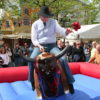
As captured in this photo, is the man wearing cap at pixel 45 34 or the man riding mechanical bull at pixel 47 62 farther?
the man wearing cap at pixel 45 34

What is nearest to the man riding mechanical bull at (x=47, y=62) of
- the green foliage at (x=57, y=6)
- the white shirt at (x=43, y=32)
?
the white shirt at (x=43, y=32)

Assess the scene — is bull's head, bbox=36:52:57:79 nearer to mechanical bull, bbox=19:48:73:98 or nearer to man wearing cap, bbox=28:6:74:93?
mechanical bull, bbox=19:48:73:98

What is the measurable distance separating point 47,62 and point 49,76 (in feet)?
0.85

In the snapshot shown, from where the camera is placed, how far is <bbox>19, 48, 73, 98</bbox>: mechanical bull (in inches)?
148

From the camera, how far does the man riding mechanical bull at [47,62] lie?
379 cm

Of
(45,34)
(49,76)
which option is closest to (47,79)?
(49,76)

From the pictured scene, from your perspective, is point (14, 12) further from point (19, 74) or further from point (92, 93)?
point (92, 93)

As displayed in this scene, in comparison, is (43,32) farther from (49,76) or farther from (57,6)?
(57,6)

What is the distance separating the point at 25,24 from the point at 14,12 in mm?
15017

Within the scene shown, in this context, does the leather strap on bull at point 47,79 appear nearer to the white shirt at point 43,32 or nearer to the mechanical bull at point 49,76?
the mechanical bull at point 49,76

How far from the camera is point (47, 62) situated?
12.2ft

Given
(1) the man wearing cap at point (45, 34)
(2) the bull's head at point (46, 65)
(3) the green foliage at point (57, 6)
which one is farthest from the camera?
(3) the green foliage at point (57, 6)

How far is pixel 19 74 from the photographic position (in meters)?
6.12

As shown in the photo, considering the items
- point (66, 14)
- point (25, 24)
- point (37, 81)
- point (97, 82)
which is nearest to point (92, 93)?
point (97, 82)
